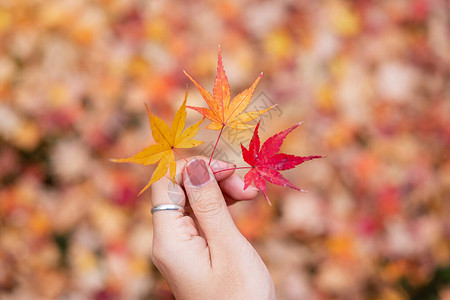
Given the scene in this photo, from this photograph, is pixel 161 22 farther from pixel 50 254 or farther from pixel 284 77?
pixel 50 254

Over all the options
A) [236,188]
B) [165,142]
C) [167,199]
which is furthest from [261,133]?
[165,142]

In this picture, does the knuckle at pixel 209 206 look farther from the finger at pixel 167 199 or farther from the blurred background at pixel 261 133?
the blurred background at pixel 261 133

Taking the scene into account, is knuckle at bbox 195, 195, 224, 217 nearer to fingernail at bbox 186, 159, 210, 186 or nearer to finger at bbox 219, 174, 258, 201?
fingernail at bbox 186, 159, 210, 186

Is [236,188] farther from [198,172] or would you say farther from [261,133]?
[261,133]

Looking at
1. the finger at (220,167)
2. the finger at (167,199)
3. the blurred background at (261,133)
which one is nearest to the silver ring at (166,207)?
the finger at (167,199)

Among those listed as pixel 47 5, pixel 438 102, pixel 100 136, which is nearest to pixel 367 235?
pixel 438 102
